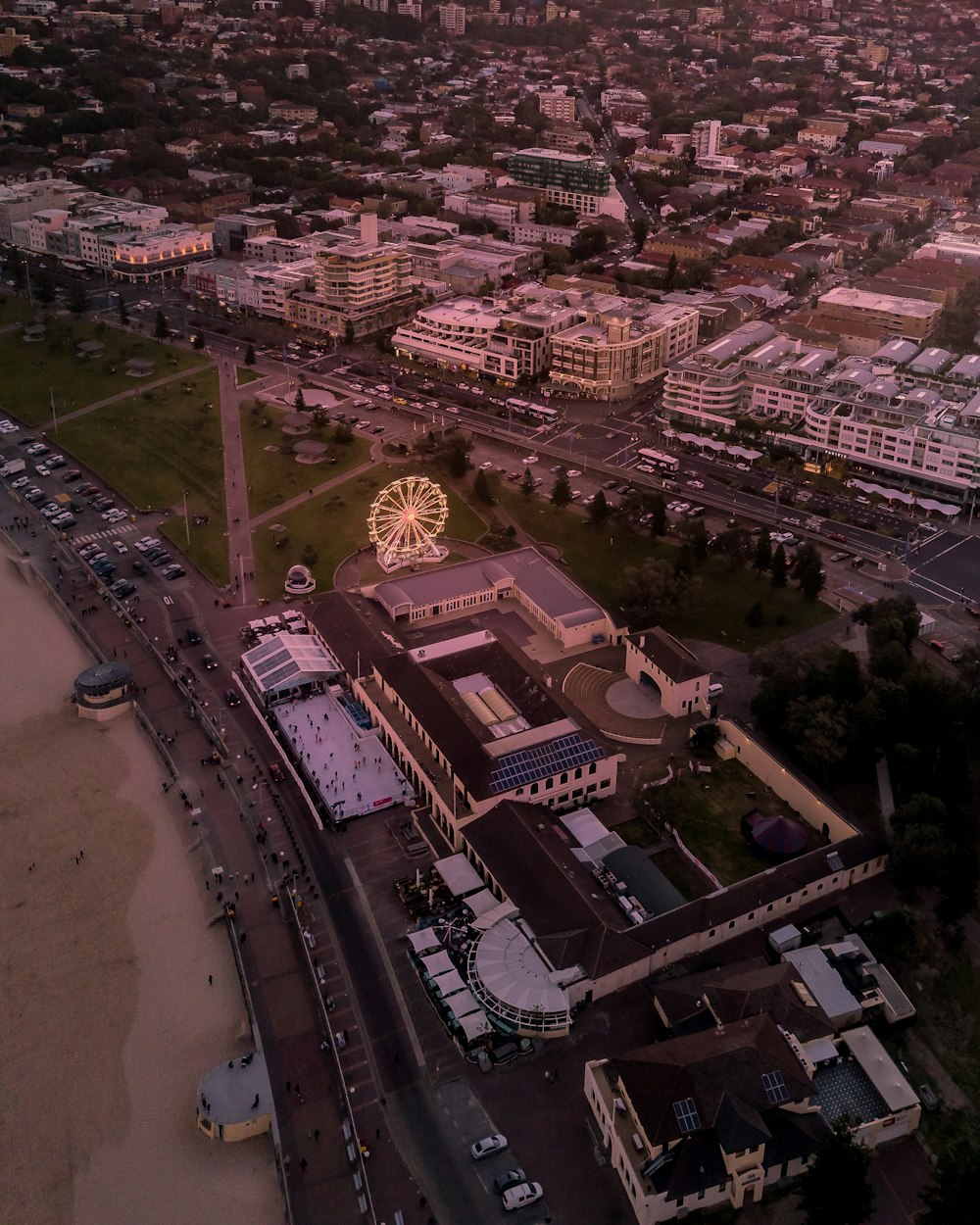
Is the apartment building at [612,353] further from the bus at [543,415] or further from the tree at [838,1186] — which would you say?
the tree at [838,1186]

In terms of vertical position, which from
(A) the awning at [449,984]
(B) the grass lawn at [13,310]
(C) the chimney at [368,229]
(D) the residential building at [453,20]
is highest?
(D) the residential building at [453,20]

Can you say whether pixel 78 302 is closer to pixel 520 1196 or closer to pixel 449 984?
pixel 449 984

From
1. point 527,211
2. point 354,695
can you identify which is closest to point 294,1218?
point 354,695

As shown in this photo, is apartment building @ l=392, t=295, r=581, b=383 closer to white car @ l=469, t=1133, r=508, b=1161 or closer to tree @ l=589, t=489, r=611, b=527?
tree @ l=589, t=489, r=611, b=527

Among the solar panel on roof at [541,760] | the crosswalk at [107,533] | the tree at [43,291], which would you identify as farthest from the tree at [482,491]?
the tree at [43,291]

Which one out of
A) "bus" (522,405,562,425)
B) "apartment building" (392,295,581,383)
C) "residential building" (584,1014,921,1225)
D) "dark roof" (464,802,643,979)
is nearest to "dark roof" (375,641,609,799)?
"dark roof" (464,802,643,979)

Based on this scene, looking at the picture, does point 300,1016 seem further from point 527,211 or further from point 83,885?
point 527,211
